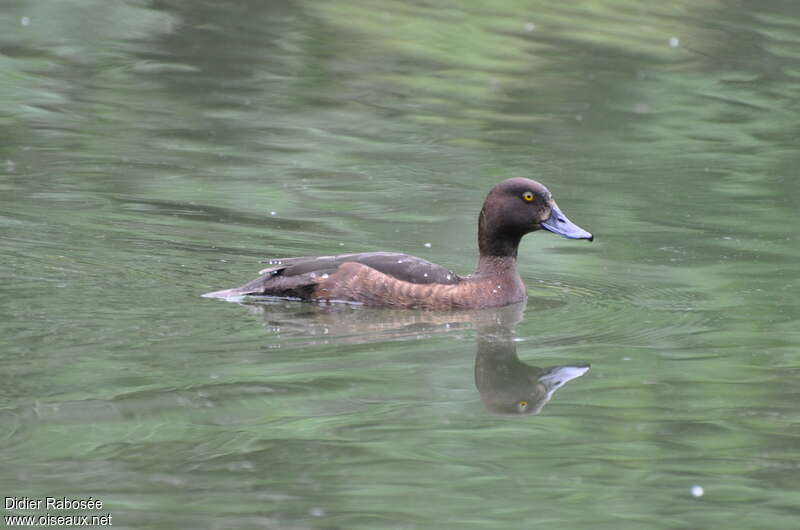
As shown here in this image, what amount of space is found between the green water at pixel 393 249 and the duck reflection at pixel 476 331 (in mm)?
41

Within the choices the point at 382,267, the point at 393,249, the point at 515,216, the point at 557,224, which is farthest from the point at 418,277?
the point at 393,249

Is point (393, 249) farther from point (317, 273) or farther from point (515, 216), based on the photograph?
point (317, 273)

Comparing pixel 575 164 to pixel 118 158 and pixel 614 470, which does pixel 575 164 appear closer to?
pixel 118 158

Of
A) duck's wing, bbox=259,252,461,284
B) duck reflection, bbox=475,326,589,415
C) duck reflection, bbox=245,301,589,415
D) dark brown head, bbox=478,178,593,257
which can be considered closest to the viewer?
duck reflection, bbox=475,326,589,415

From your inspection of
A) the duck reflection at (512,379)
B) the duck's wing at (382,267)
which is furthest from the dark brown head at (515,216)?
the duck reflection at (512,379)

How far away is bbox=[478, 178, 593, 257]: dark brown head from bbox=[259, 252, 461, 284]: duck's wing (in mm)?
485

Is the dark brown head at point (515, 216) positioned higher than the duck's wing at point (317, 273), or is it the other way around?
the dark brown head at point (515, 216)

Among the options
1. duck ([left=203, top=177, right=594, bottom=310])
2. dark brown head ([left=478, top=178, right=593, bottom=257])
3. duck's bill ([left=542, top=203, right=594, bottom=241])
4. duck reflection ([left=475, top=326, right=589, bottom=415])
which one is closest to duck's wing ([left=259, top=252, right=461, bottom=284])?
duck ([left=203, top=177, right=594, bottom=310])

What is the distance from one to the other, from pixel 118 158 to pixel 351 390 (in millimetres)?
7233

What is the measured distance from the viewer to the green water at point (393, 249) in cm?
659

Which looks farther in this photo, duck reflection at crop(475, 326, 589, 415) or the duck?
the duck

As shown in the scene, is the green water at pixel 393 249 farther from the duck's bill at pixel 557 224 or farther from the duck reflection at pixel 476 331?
the duck's bill at pixel 557 224

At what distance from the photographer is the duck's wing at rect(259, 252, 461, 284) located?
1012 cm

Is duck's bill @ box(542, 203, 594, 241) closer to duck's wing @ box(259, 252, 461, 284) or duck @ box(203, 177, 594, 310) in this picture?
duck @ box(203, 177, 594, 310)
